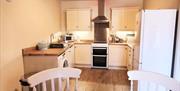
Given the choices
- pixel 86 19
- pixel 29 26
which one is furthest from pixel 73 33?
pixel 29 26

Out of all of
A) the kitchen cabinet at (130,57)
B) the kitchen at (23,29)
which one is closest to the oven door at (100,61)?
the kitchen cabinet at (130,57)

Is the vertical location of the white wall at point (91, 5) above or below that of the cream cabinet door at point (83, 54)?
above

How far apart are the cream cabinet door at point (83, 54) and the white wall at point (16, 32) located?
1385 millimetres

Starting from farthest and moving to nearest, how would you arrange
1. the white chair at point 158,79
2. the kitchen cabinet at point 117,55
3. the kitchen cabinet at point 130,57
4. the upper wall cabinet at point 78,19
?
the upper wall cabinet at point 78,19
the kitchen cabinet at point 117,55
the kitchen cabinet at point 130,57
the white chair at point 158,79

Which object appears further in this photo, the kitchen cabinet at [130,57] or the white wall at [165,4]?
the kitchen cabinet at [130,57]

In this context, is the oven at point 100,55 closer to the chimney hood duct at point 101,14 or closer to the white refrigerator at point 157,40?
the chimney hood duct at point 101,14

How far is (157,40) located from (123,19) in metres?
2.48

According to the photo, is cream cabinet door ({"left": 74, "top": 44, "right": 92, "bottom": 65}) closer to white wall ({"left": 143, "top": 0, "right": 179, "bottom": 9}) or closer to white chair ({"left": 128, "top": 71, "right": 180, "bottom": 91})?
white wall ({"left": 143, "top": 0, "right": 179, "bottom": 9})

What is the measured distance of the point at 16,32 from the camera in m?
2.92

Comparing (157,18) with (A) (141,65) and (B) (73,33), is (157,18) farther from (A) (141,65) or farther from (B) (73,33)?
(B) (73,33)

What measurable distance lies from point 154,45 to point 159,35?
178 mm

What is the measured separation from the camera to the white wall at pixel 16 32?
2.58 meters

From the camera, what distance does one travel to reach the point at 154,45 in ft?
8.73

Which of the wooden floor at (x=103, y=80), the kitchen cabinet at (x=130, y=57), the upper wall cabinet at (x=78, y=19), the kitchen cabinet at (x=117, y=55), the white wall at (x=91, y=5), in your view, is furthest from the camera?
the upper wall cabinet at (x=78, y=19)
